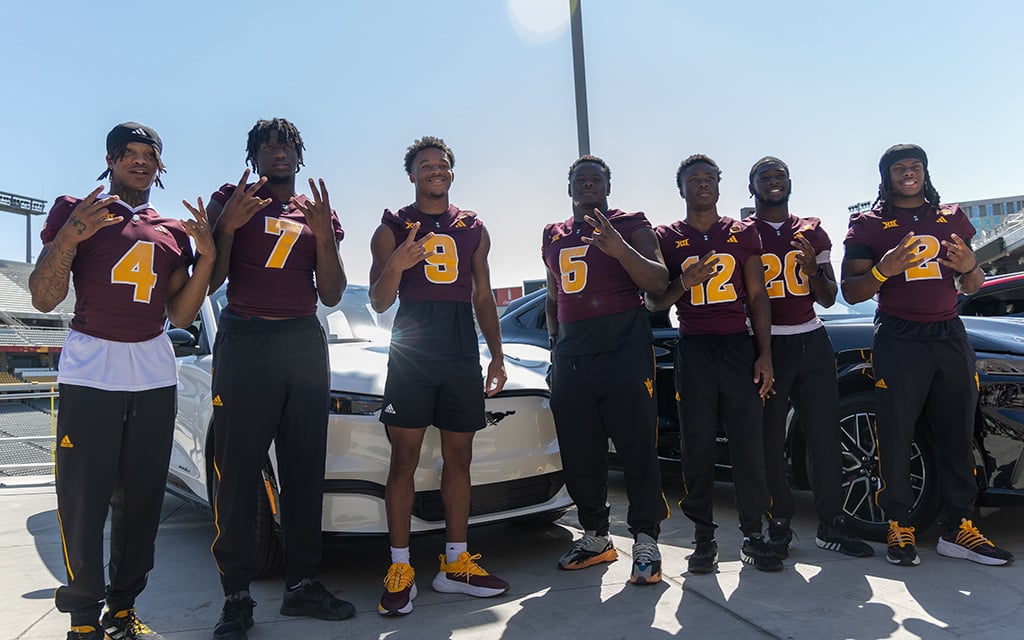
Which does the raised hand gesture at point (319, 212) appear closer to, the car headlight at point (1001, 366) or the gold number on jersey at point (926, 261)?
the gold number on jersey at point (926, 261)

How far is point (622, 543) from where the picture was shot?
432 centimetres

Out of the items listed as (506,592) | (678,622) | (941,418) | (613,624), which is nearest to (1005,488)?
(941,418)

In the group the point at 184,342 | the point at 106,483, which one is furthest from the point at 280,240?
the point at 184,342

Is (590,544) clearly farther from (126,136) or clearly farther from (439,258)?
(126,136)

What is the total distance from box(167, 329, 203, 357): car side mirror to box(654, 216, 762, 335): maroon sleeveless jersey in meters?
2.67

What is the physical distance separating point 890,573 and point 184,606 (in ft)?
10.8

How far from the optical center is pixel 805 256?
3.90 m

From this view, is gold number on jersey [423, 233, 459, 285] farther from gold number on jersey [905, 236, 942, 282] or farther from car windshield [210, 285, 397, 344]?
gold number on jersey [905, 236, 942, 282]

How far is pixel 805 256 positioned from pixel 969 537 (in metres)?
1.59

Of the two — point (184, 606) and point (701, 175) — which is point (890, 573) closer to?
point (701, 175)

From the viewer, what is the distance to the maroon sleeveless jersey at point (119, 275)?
9.13 feet

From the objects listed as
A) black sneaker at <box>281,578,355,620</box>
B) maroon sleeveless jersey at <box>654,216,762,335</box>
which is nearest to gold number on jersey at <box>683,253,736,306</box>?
maroon sleeveless jersey at <box>654,216,762,335</box>

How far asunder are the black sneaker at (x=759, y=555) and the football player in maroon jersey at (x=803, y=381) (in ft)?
0.57

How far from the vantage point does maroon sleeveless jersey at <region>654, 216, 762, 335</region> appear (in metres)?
3.76
